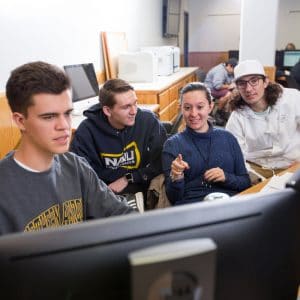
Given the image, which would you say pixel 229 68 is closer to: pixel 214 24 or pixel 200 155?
pixel 214 24

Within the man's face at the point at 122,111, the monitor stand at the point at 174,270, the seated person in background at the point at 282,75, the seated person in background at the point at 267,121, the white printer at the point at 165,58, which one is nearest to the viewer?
the monitor stand at the point at 174,270

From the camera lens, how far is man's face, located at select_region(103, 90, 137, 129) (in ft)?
6.93

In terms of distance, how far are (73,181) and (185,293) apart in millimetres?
790

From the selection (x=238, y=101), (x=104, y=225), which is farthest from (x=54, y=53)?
(x=104, y=225)

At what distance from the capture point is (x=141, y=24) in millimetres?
5719

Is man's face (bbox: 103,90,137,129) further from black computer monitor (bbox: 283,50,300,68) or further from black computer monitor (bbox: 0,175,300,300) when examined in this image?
black computer monitor (bbox: 283,50,300,68)

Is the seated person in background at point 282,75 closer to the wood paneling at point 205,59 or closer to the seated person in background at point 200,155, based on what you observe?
the wood paneling at point 205,59

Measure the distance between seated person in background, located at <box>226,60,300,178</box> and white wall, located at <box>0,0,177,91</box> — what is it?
5.04ft

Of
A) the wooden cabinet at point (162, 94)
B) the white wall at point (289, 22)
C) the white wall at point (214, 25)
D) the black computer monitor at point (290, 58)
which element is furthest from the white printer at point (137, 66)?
the white wall at point (214, 25)

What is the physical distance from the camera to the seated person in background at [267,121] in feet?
7.27

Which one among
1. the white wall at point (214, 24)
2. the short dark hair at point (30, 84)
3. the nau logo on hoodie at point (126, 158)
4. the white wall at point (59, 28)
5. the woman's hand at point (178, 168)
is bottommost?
the nau logo on hoodie at point (126, 158)

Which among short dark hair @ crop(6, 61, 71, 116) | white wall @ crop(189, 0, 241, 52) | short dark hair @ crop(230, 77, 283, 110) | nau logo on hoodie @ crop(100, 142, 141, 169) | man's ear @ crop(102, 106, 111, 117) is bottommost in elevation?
nau logo on hoodie @ crop(100, 142, 141, 169)

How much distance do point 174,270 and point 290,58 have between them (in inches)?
293

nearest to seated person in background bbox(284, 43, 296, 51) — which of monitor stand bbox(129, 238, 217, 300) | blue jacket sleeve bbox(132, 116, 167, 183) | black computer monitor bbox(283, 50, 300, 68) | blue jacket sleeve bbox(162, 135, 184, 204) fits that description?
black computer monitor bbox(283, 50, 300, 68)
